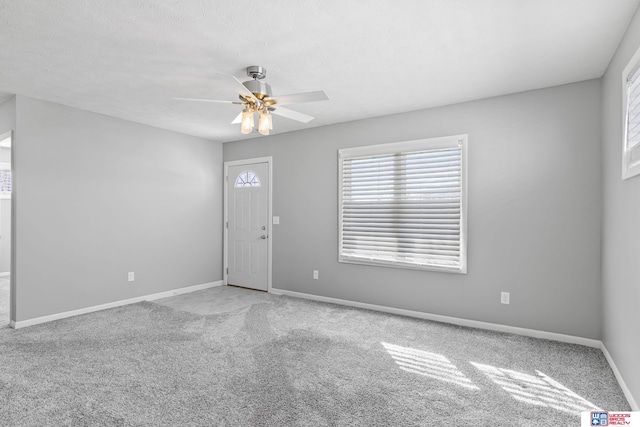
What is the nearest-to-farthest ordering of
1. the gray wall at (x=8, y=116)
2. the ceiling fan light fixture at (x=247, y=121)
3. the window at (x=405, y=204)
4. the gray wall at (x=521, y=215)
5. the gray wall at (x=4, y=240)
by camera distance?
the ceiling fan light fixture at (x=247, y=121) → the gray wall at (x=521, y=215) → the gray wall at (x=8, y=116) → the window at (x=405, y=204) → the gray wall at (x=4, y=240)

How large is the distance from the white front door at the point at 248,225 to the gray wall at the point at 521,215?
1.53m

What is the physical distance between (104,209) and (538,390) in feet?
16.0

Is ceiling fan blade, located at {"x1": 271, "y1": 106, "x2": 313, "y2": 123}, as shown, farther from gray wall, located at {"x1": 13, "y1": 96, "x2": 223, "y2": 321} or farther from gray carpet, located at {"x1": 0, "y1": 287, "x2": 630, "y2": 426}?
gray wall, located at {"x1": 13, "y1": 96, "x2": 223, "y2": 321}

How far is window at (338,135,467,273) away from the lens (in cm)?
390

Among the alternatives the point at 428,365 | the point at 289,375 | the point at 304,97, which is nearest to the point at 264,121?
the point at 304,97

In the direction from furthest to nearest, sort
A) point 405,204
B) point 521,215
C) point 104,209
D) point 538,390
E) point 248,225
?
point 248,225 < point 104,209 < point 405,204 < point 521,215 < point 538,390

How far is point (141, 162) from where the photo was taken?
4.85m

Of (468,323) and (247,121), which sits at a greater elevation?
(247,121)

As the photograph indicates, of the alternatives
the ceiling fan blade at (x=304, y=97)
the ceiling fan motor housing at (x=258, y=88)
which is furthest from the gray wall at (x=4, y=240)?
the ceiling fan blade at (x=304, y=97)

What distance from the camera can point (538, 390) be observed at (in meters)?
2.45

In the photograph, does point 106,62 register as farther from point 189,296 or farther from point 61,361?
point 189,296

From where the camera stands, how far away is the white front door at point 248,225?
18.1 feet

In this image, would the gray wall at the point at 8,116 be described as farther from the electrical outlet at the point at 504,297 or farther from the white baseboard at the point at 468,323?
the electrical outlet at the point at 504,297

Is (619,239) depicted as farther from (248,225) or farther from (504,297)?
(248,225)
